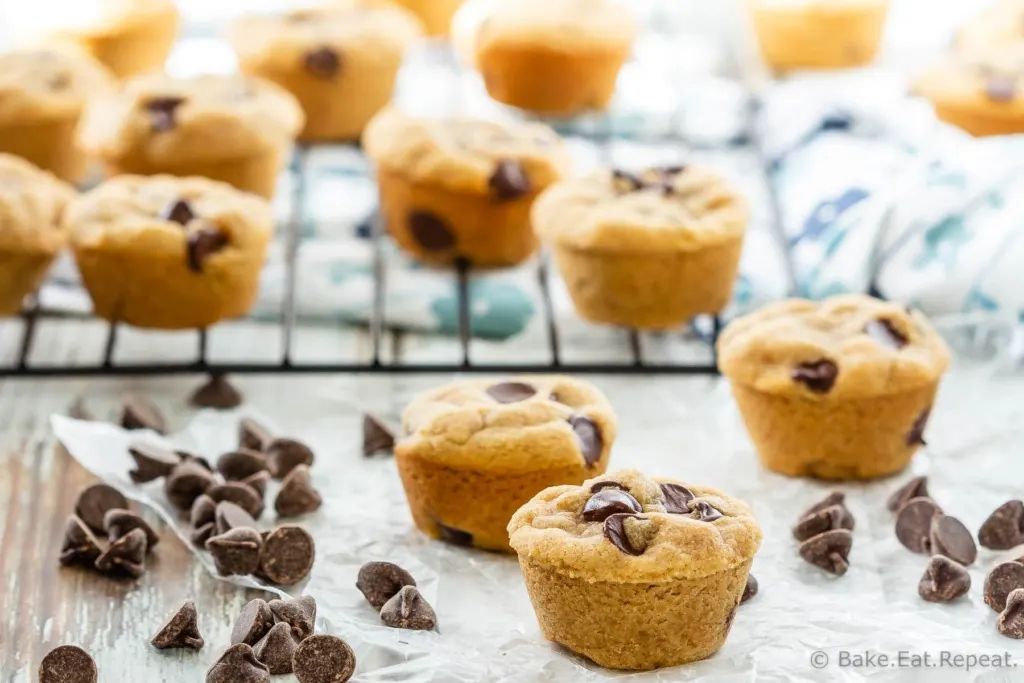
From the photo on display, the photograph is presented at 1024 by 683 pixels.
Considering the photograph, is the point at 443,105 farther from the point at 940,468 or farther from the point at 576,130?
the point at 940,468

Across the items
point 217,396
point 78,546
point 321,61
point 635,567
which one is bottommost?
point 217,396

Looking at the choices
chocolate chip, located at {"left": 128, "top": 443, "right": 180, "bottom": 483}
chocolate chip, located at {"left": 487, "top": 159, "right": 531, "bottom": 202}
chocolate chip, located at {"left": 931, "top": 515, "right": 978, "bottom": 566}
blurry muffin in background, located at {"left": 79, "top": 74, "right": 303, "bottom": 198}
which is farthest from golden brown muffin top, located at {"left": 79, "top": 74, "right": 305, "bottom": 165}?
chocolate chip, located at {"left": 931, "top": 515, "right": 978, "bottom": 566}

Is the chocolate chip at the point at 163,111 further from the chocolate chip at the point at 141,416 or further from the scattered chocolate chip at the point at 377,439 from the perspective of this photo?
the scattered chocolate chip at the point at 377,439

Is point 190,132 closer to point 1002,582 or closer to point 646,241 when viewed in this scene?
point 646,241

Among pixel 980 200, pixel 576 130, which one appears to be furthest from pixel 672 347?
pixel 576 130

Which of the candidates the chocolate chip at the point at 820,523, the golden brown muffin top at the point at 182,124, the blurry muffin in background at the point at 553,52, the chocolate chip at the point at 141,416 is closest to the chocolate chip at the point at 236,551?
the chocolate chip at the point at 141,416

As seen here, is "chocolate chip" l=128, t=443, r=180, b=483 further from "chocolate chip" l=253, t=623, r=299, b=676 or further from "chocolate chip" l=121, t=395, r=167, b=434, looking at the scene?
"chocolate chip" l=253, t=623, r=299, b=676

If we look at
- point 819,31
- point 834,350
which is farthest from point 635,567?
point 819,31
